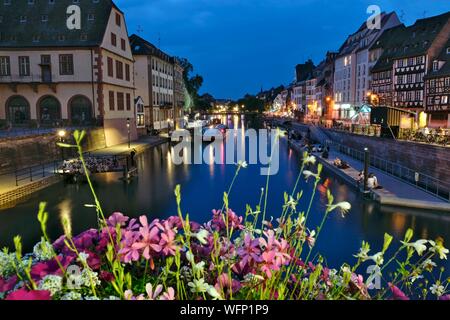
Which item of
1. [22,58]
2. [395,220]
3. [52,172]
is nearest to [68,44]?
[22,58]

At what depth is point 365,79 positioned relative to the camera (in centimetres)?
7038

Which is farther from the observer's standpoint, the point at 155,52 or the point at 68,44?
the point at 155,52

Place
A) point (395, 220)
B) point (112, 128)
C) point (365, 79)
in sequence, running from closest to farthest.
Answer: point (395, 220) → point (112, 128) → point (365, 79)

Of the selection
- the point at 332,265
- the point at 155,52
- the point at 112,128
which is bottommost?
the point at 332,265

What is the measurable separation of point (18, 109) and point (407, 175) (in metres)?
36.4

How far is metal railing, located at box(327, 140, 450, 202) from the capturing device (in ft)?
77.8

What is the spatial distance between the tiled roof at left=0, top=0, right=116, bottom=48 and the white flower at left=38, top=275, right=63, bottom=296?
41604 mm

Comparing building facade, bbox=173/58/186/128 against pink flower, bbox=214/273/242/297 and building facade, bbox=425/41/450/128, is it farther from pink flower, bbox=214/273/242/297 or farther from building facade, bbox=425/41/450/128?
pink flower, bbox=214/273/242/297

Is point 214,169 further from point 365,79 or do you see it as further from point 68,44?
point 365,79

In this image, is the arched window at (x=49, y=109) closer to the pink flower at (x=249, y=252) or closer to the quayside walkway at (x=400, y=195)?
the quayside walkway at (x=400, y=195)

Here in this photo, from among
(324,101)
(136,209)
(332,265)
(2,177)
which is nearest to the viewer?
(332,265)

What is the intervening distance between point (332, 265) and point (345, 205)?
38.9 feet

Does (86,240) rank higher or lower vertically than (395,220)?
higher

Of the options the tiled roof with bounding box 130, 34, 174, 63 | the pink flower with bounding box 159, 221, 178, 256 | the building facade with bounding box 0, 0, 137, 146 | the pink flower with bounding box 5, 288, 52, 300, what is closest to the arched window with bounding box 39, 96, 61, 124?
the building facade with bounding box 0, 0, 137, 146
